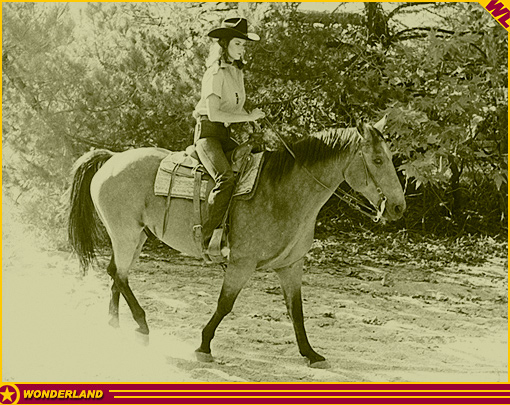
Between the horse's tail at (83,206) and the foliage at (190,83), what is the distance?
1.80 meters

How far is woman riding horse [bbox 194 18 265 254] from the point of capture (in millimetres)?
4156

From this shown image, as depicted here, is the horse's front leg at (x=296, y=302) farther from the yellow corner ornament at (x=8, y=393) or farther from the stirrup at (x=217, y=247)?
the yellow corner ornament at (x=8, y=393)

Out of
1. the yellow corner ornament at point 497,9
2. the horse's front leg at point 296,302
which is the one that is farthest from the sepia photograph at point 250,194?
the yellow corner ornament at point 497,9

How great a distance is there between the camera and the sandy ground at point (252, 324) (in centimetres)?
426

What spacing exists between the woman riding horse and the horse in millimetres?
173

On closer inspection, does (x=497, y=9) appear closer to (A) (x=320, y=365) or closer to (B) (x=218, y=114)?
(B) (x=218, y=114)

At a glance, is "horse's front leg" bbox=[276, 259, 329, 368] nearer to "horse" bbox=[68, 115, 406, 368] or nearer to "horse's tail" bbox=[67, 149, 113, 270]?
"horse" bbox=[68, 115, 406, 368]

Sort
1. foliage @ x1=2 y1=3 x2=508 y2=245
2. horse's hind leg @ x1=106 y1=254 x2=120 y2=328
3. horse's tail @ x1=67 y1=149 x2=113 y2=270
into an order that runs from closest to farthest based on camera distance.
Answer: horse's hind leg @ x1=106 y1=254 x2=120 y2=328 → horse's tail @ x1=67 y1=149 x2=113 y2=270 → foliage @ x1=2 y1=3 x2=508 y2=245

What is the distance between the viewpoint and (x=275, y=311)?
5.90m

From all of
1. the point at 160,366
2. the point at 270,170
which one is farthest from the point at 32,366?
the point at 270,170

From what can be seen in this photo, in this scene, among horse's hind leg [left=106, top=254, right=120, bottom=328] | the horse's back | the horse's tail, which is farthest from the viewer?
the horse's tail

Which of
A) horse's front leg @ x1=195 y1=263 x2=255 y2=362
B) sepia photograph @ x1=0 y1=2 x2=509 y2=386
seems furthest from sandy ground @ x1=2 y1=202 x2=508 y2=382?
horse's front leg @ x1=195 y1=263 x2=255 y2=362

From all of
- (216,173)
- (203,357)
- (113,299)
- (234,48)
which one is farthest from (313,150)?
(113,299)

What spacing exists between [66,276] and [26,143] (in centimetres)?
164
